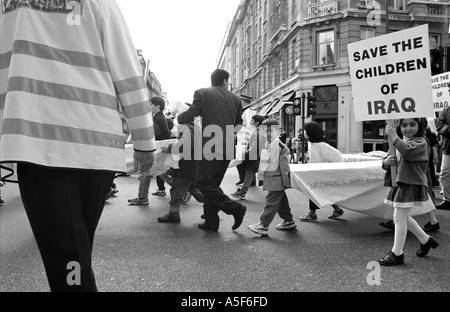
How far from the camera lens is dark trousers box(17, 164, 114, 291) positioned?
1.38 metres

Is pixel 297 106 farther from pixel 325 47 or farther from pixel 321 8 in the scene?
pixel 321 8

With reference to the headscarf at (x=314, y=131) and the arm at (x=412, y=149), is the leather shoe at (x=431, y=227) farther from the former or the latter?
the headscarf at (x=314, y=131)

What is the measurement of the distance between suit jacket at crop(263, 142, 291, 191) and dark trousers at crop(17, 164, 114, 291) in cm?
338

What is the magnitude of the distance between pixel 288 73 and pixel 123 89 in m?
28.6

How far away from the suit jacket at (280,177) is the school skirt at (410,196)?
1.40 m

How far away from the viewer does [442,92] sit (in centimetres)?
873

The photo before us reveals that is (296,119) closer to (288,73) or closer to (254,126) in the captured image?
(288,73)

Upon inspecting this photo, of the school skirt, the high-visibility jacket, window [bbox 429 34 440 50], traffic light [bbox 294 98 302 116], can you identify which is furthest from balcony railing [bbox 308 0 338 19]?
the high-visibility jacket

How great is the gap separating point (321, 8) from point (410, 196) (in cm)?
2384

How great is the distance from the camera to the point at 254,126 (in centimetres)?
841

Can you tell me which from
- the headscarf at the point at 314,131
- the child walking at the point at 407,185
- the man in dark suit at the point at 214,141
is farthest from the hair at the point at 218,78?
the child walking at the point at 407,185

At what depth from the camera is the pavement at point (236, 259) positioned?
9.36ft

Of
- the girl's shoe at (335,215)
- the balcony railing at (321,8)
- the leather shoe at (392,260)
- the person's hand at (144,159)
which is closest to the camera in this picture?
the person's hand at (144,159)
